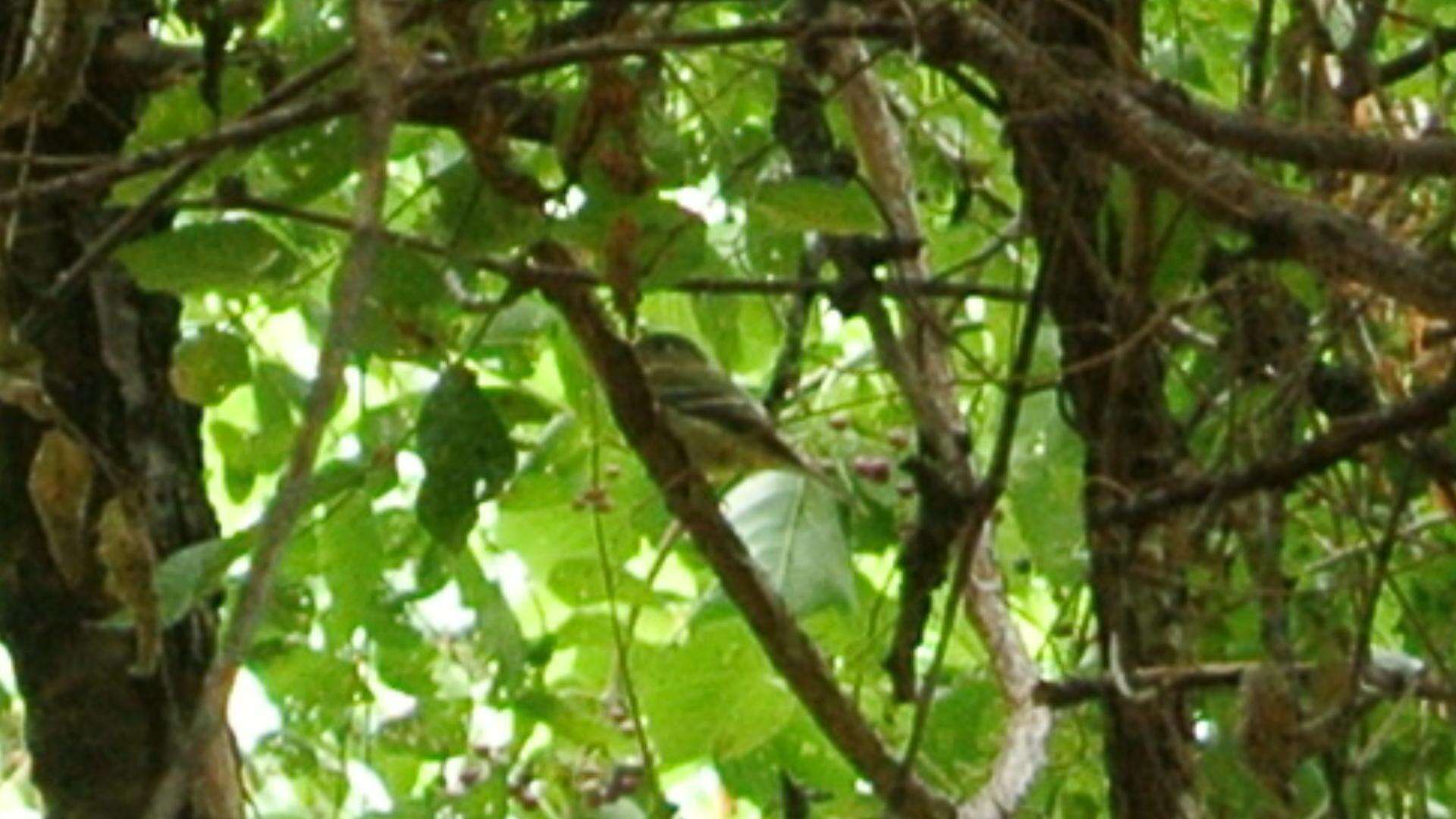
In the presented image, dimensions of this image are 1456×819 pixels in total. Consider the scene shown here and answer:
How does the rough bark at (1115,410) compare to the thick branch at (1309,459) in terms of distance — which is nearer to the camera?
the thick branch at (1309,459)

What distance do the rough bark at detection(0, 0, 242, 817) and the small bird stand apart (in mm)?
310

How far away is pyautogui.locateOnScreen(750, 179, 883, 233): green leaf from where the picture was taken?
1.50 m

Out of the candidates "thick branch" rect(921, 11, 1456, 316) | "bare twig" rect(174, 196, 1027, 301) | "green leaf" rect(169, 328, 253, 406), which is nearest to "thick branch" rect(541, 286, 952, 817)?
"bare twig" rect(174, 196, 1027, 301)

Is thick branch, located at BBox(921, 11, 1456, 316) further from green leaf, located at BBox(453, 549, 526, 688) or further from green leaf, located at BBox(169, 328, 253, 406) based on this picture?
green leaf, located at BBox(453, 549, 526, 688)

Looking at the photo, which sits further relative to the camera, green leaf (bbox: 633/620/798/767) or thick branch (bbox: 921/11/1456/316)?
green leaf (bbox: 633/620/798/767)

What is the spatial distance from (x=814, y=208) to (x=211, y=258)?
296 millimetres

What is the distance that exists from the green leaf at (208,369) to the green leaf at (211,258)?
0.14 meters

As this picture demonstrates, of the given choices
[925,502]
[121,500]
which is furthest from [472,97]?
[925,502]

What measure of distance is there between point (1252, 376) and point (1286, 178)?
26 centimetres

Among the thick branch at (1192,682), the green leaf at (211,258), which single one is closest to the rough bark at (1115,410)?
the thick branch at (1192,682)

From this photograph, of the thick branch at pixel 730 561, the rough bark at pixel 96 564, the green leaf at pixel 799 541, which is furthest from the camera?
the green leaf at pixel 799 541

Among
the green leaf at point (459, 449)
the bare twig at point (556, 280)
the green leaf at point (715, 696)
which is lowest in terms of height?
the green leaf at point (715, 696)

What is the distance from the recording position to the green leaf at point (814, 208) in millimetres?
1501

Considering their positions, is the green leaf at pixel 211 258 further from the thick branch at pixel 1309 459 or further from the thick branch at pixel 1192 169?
the thick branch at pixel 1309 459
